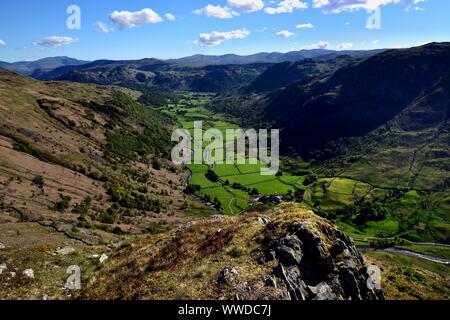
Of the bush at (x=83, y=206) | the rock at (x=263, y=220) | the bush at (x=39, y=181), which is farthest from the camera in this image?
the bush at (x=39, y=181)

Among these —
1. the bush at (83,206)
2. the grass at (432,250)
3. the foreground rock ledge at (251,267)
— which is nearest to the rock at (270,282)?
the foreground rock ledge at (251,267)

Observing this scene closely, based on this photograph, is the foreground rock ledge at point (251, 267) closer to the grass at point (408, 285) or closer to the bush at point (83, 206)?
the grass at point (408, 285)

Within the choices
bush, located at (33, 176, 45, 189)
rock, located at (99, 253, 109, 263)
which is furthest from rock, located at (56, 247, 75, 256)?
bush, located at (33, 176, 45, 189)

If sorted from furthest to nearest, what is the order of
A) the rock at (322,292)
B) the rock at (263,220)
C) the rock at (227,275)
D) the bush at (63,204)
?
the bush at (63,204)
the rock at (263,220)
the rock at (322,292)
the rock at (227,275)

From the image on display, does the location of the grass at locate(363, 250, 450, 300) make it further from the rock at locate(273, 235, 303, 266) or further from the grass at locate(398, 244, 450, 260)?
the grass at locate(398, 244, 450, 260)

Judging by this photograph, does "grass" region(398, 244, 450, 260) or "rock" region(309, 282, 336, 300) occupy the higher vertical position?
"rock" region(309, 282, 336, 300)

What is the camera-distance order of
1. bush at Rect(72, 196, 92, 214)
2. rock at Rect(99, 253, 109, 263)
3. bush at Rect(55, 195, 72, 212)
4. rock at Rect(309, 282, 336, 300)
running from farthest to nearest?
bush at Rect(72, 196, 92, 214), bush at Rect(55, 195, 72, 212), rock at Rect(99, 253, 109, 263), rock at Rect(309, 282, 336, 300)

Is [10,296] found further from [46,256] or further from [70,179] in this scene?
[70,179]

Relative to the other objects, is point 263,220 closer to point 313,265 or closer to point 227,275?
point 313,265

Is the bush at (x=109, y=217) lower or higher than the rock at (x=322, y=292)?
lower
